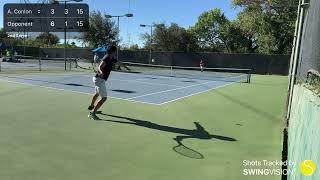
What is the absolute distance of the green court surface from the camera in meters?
6.35

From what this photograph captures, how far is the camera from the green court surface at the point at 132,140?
6348mm

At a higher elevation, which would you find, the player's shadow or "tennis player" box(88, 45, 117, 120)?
"tennis player" box(88, 45, 117, 120)

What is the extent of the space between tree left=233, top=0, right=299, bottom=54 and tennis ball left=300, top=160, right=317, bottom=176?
43301 mm

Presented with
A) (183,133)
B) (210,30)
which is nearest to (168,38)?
(210,30)

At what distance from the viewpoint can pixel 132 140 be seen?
330 inches

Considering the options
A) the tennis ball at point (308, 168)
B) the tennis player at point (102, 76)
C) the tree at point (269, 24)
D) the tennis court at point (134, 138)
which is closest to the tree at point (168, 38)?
the tree at point (269, 24)

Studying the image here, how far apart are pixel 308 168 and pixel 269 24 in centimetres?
4573

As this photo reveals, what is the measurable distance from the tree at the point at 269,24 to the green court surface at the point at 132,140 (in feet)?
115
